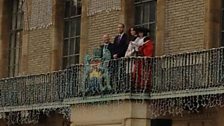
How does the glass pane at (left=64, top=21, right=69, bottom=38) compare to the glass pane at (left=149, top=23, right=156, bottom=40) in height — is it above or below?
above

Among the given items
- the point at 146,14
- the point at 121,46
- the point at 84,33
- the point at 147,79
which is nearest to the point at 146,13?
the point at 146,14

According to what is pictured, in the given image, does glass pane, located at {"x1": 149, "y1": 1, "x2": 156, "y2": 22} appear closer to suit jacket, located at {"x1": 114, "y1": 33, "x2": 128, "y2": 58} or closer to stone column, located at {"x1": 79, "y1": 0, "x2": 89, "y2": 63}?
suit jacket, located at {"x1": 114, "y1": 33, "x2": 128, "y2": 58}

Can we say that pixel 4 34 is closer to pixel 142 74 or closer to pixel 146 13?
pixel 146 13

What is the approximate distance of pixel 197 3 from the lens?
21.3m

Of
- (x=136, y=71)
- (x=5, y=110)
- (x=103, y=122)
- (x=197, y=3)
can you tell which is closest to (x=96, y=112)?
(x=103, y=122)

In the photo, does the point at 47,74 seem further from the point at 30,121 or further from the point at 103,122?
the point at 103,122

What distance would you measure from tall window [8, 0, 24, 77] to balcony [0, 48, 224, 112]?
5.54 meters

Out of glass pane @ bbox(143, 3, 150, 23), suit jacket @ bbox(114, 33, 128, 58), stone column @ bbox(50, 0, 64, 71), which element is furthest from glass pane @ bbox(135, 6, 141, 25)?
stone column @ bbox(50, 0, 64, 71)

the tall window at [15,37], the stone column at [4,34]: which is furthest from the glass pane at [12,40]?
the stone column at [4,34]

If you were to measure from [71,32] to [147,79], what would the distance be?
274 inches

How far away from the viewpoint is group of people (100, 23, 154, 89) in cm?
2041

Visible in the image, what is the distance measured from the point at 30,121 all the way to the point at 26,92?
3.01ft

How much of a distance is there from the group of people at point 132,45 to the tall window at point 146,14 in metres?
1.73

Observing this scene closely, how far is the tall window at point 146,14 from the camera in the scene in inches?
914
